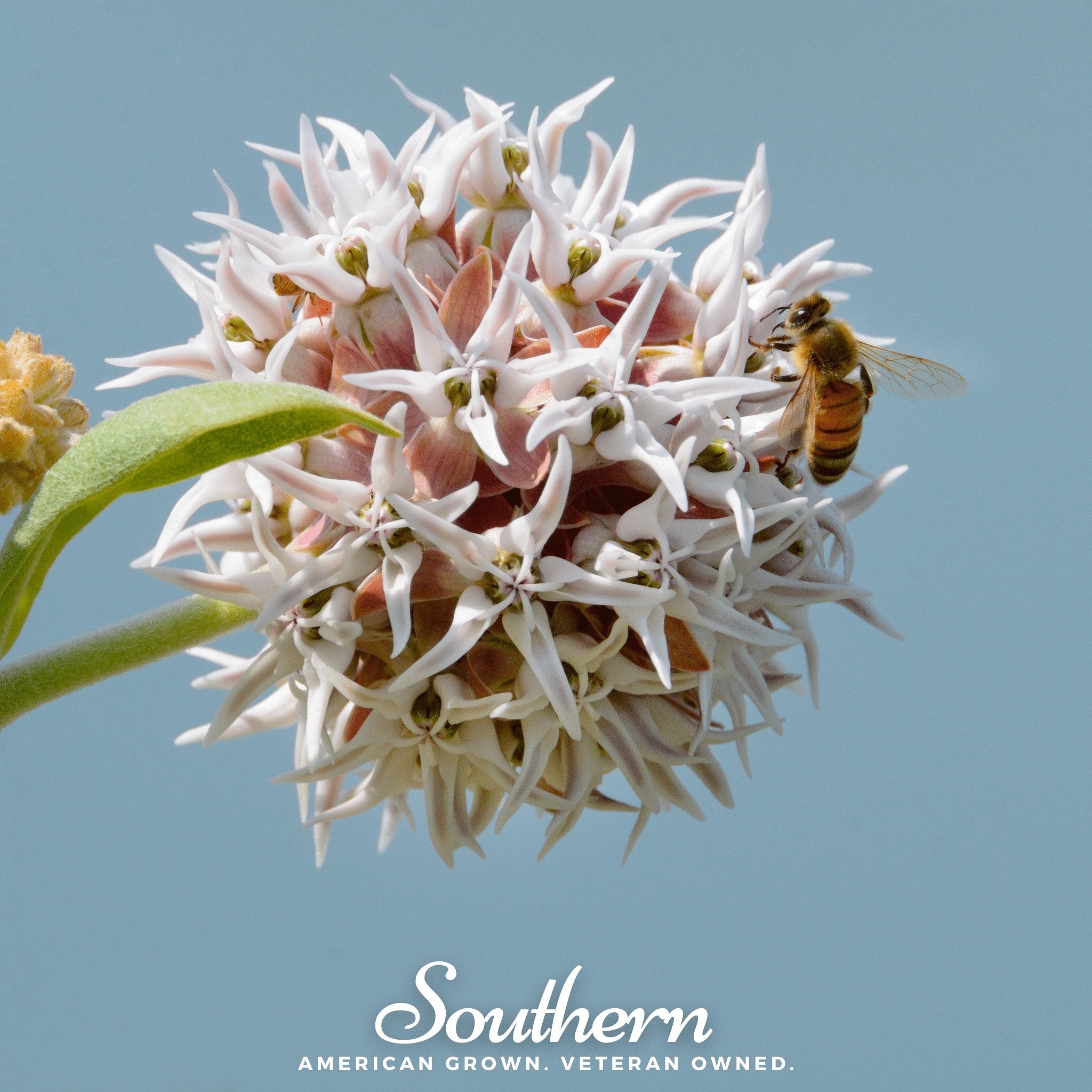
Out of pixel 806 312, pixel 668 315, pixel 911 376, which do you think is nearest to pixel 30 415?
pixel 668 315

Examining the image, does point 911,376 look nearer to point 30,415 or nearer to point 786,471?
point 786,471

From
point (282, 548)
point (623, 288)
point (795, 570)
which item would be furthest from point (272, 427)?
point (795, 570)

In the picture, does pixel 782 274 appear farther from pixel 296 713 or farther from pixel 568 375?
pixel 296 713

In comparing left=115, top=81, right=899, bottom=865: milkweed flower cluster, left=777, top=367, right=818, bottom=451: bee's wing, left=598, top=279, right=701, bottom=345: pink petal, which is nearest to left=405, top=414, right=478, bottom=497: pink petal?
left=115, top=81, right=899, bottom=865: milkweed flower cluster

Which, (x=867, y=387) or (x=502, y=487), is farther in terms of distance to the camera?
(x=867, y=387)

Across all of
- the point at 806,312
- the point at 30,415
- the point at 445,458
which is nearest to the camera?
the point at 30,415

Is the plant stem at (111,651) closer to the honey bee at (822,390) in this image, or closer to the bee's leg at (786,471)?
the bee's leg at (786,471)

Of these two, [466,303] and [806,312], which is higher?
[466,303]
